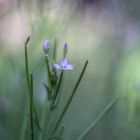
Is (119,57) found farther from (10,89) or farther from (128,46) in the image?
(10,89)

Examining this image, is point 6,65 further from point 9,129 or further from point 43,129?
point 43,129

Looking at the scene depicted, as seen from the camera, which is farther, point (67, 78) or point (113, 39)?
point (113, 39)

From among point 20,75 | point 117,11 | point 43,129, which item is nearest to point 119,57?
point 117,11

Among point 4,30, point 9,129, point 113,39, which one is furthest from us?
point 113,39

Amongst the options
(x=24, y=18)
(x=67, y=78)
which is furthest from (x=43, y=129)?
(x=24, y=18)

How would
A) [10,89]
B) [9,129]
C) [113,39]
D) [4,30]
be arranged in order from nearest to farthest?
[9,129]
[10,89]
[4,30]
[113,39]

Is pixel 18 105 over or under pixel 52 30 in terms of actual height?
under
